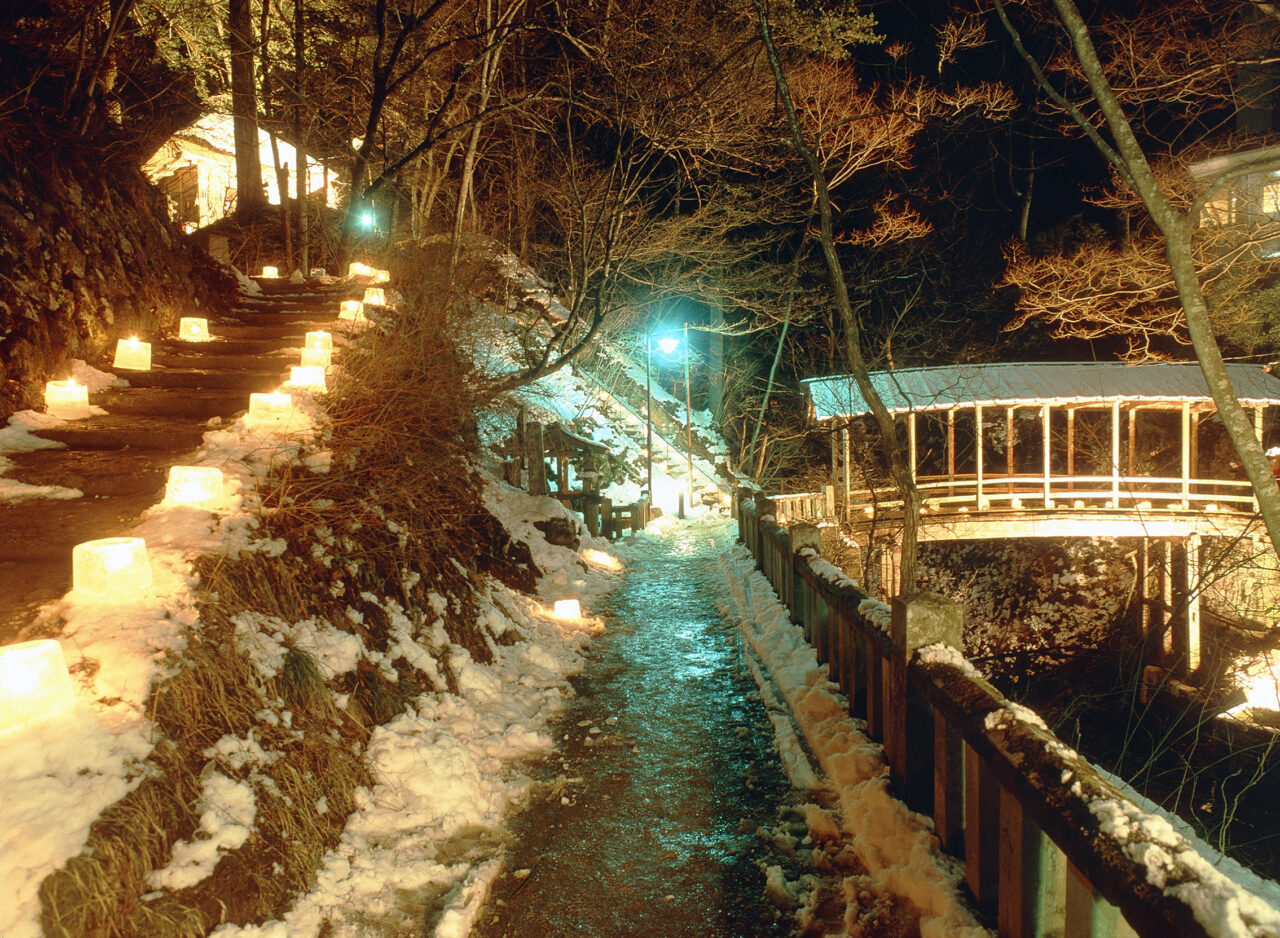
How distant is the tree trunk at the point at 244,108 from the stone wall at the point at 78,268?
4.58 metres

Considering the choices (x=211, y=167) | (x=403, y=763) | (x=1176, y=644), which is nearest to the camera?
(x=403, y=763)

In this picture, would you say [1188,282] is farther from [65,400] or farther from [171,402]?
[65,400]

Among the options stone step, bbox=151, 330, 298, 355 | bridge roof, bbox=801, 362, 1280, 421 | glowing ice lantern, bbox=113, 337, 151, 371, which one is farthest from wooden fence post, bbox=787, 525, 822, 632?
bridge roof, bbox=801, 362, 1280, 421

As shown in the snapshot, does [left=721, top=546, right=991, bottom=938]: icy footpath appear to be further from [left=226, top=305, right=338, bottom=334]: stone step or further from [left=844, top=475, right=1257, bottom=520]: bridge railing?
[left=844, top=475, right=1257, bottom=520]: bridge railing

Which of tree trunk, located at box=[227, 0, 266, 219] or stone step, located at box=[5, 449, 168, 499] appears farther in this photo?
tree trunk, located at box=[227, 0, 266, 219]

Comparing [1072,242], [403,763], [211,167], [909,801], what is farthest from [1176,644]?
[211,167]

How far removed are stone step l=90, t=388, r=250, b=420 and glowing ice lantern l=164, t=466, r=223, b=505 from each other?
8.78ft

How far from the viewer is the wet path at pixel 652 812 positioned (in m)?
3.29

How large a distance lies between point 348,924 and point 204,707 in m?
1.12

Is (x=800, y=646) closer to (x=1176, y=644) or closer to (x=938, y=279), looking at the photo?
(x=1176, y=644)

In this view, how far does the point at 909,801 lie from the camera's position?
12.3 feet

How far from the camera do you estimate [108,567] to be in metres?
3.40

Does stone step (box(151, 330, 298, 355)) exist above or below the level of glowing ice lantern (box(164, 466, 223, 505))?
above

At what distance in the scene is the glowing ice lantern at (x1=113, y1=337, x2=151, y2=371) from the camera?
7746 millimetres
